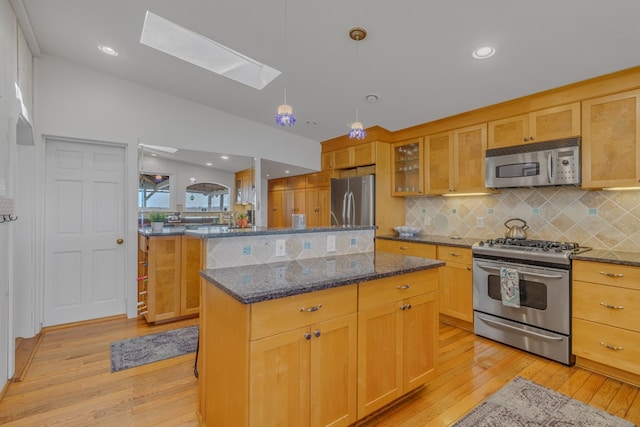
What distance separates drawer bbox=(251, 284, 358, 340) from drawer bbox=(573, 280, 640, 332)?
207cm

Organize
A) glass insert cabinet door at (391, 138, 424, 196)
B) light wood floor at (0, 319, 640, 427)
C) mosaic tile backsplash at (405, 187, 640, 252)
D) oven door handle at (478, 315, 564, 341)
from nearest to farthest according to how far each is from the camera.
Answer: light wood floor at (0, 319, 640, 427) → oven door handle at (478, 315, 564, 341) → mosaic tile backsplash at (405, 187, 640, 252) → glass insert cabinet door at (391, 138, 424, 196)

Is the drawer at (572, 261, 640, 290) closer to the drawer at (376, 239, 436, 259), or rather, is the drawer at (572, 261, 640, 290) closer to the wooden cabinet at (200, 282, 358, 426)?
the drawer at (376, 239, 436, 259)

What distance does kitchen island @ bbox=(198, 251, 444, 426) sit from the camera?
1.36 m

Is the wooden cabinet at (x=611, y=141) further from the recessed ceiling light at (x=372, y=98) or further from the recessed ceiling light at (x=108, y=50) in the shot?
the recessed ceiling light at (x=108, y=50)

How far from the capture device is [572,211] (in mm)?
2986

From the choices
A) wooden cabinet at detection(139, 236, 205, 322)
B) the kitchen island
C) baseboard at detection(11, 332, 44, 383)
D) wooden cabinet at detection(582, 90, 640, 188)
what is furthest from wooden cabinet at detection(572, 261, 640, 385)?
baseboard at detection(11, 332, 44, 383)

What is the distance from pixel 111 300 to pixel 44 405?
182 cm

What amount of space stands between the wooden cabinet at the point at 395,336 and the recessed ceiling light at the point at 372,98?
2150mm

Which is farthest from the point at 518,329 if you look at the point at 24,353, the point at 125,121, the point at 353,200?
the point at 125,121

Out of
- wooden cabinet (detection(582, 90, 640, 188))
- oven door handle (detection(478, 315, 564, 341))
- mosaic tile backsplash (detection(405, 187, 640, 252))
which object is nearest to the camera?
wooden cabinet (detection(582, 90, 640, 188))

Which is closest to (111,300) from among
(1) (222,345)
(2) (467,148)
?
(1) (222,345)

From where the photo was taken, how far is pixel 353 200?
176 inches

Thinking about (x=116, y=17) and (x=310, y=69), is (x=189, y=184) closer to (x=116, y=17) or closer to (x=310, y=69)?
(x=116, y=17)

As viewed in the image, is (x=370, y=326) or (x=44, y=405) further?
(x=44, y=405)
